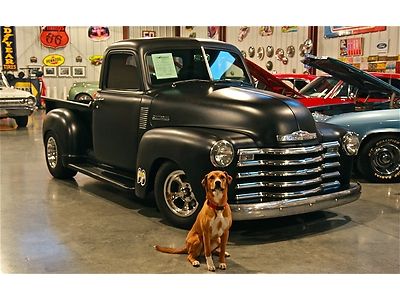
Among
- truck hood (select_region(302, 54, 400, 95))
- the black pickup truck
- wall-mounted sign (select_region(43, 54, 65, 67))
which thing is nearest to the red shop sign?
wall-mounted sign (select_region(43, 54, 65, 67))

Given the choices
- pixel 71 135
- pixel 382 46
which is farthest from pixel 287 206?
pixel 382 46

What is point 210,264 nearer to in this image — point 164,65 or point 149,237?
point 149,237

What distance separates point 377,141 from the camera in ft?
19.9

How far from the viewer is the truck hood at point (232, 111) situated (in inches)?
155

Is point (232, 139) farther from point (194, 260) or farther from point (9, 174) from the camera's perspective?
point (9, 174)

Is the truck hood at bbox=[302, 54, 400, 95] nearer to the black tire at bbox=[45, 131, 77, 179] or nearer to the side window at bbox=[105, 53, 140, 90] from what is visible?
the side window at bbox=[105, 53, 140, 90]

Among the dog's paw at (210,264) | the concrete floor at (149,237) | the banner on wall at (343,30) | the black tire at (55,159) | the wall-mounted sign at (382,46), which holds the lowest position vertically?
the concrete floor at (149,237)

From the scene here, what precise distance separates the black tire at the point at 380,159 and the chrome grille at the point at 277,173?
225 centimetres

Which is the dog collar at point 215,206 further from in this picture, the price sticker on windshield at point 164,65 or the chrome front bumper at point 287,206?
the price sticker on windshield at point 164,65

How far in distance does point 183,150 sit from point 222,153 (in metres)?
0.35

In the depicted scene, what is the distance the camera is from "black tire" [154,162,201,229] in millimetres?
4055

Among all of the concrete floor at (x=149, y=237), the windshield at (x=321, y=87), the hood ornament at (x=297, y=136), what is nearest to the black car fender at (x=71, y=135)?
→ the concrete floor at (x=149, y=237)

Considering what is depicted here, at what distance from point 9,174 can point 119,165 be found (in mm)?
2404
